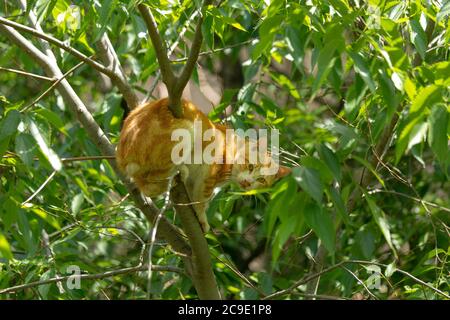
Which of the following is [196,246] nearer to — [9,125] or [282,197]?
[9,125]

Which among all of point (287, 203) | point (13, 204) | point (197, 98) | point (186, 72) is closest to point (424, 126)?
point (287, 203)

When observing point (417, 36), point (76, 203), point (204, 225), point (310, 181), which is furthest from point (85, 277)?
point (417, 36)

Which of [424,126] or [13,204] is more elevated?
[424,126]

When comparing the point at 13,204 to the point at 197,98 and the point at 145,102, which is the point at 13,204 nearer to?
the point at 145,102

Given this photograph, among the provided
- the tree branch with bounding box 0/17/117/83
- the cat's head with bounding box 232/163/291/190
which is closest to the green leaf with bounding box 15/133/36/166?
the tree branch with bounding box 0/17/117/83

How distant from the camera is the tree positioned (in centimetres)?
201

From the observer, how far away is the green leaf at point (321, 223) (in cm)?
188

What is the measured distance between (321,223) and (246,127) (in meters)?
1.72

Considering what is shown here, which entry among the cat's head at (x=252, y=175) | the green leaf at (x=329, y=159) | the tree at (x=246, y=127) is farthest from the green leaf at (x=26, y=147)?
the cat's head at (x=252, y=175)

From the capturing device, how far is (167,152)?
3.29m

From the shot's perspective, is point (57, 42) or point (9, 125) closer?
point (9, 125)

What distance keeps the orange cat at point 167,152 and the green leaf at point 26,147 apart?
841 mm

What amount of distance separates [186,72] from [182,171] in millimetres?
876

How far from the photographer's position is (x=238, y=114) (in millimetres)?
3641
